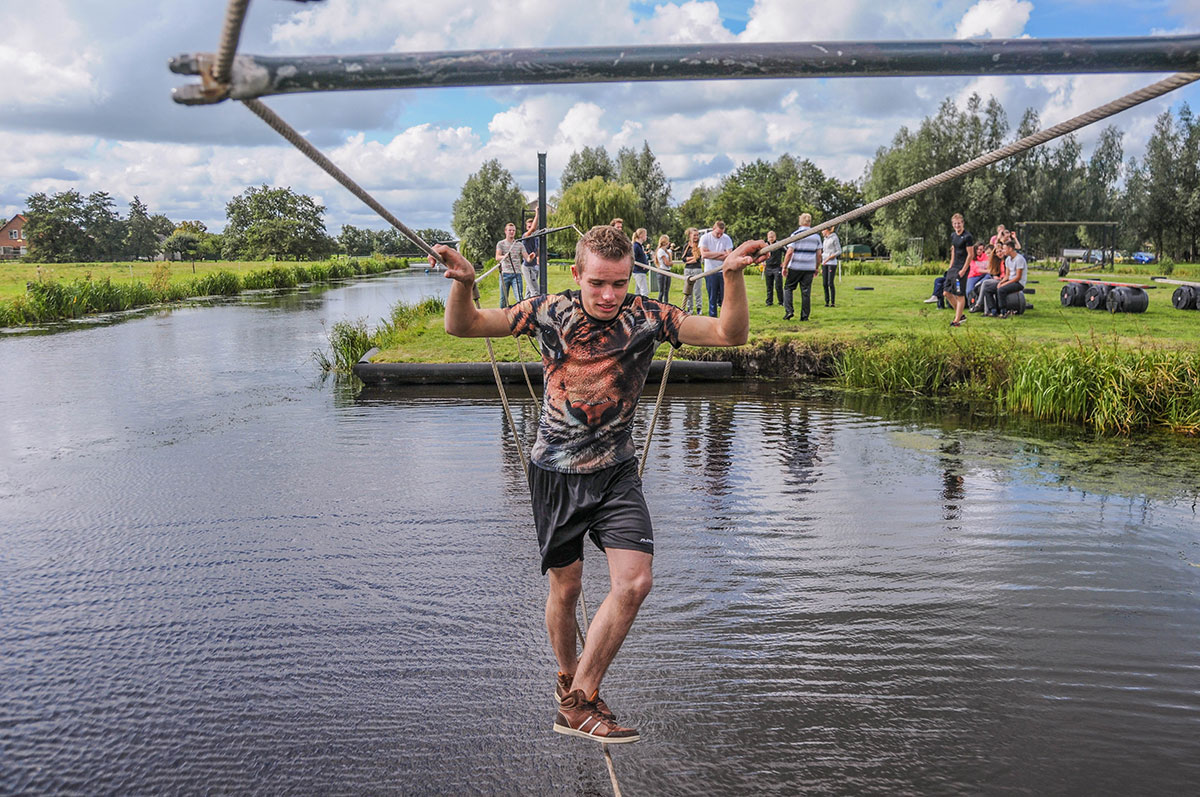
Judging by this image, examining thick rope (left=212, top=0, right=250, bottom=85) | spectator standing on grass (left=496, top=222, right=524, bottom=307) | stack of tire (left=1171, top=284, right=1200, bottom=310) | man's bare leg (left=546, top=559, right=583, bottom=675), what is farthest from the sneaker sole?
stack of tire (left=1171, top=284, right=1200, bottom=310)

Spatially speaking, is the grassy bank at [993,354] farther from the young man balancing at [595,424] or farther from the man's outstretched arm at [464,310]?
the man's outstretched arm at [464,310]

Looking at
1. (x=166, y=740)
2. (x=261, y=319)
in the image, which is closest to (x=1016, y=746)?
(x=166, y=740)

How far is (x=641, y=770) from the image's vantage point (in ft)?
13.6

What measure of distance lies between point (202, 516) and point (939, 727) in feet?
20.3

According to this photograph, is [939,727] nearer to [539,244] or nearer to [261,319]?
[539,244]

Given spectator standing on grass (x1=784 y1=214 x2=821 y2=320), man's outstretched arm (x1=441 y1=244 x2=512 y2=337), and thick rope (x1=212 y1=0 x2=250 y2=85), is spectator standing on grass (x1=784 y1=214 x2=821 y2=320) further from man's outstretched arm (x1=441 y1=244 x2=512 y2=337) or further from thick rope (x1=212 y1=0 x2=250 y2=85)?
thick rope (x1=212 y1=0 x2=250 y2=85)

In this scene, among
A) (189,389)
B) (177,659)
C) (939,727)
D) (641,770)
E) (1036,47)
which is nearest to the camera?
(1036,47)

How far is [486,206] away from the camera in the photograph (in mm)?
74250

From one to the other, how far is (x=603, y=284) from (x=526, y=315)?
15.1 inches

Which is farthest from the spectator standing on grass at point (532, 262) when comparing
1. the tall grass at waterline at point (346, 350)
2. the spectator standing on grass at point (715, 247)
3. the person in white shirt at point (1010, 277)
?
the person in white shirt at point (1010, 277)

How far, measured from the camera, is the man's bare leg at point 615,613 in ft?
12.0

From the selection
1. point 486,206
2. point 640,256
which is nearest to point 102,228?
point 486,206

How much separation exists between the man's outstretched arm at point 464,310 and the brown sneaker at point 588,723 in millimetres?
1493

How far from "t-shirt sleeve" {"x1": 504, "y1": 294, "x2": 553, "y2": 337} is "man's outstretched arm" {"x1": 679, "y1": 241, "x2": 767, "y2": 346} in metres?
0.59
